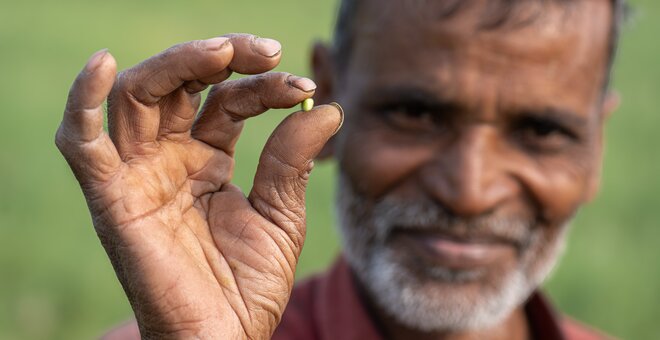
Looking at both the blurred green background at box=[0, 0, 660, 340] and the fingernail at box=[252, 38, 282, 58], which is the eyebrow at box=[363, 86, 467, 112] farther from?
the blurred green background at box=[0, 0, 660, 340]

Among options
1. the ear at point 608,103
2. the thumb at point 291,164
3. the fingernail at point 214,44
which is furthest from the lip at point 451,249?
the fingernail at point 214,44

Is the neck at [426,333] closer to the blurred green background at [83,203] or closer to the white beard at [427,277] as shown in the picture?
the white beard at [427,277]

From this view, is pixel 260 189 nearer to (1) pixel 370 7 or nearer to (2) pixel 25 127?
(1) pixel 370 7

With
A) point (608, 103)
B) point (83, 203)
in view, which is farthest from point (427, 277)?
point (83, 203)

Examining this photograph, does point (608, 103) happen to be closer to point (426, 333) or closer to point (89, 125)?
point (426, 333)

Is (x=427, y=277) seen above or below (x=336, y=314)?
above

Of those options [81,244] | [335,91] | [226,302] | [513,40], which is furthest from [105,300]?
[226,302]

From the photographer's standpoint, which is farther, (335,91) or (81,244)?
(81,244)
